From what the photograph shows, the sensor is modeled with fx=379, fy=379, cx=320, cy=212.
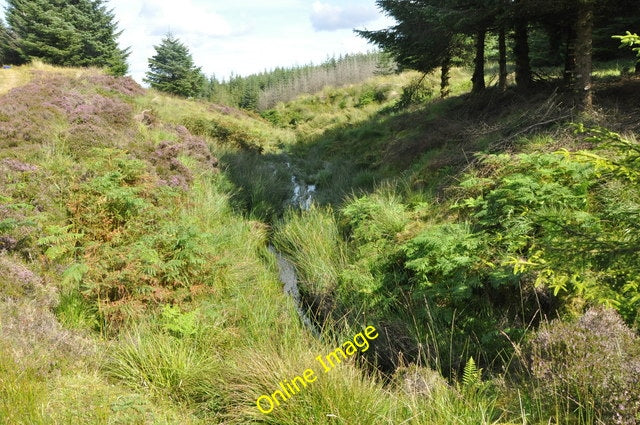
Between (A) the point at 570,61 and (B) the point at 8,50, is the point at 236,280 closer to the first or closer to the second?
(A) the point at 570,61

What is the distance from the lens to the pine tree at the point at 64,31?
2481 cm

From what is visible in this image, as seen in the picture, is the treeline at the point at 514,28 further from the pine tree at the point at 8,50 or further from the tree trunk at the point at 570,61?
the pine tree at the point at 8,50

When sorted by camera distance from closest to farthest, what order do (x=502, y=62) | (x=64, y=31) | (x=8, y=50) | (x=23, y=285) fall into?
(x=23, y=285), (x=502, y=62), (x=64, y=31), (x=8, y=50)

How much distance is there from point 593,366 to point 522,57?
10.1 metres

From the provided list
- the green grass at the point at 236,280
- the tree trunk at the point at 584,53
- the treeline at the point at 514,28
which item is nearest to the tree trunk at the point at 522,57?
the treeline at the point at 514,28

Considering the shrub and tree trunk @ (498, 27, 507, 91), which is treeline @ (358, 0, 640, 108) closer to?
tree trunk @ (498, 27, 507, 91)

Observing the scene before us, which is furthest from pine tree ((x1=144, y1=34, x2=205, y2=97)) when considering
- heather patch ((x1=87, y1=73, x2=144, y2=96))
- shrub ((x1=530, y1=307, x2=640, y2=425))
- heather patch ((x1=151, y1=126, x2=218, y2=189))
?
shrub ((x1=530, y1=307, x2=640, y2=425))

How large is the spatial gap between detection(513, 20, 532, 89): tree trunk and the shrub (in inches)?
358

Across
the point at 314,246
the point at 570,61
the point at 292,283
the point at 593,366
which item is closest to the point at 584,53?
the point at 570,61

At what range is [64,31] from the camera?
25.0 metres

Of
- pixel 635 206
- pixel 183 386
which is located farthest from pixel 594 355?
pixel 183 386

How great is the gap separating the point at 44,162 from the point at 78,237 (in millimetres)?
2668

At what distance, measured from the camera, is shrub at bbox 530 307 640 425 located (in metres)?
2.39

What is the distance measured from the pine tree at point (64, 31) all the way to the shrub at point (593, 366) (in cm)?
3071
